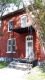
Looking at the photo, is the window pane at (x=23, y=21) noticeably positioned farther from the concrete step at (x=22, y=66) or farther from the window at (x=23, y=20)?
the concrete step at (x=22, y=66)

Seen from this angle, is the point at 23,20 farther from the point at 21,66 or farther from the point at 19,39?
the point at 21,66

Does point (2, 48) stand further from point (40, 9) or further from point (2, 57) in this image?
point (40, 9)

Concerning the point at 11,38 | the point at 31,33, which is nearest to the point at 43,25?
the point at 31,33

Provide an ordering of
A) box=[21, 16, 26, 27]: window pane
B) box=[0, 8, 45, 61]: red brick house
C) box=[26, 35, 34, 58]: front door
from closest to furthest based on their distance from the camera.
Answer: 1. box=[0, 8, 45, 61]: red brick house
2. box=[26, 35, 34, 58]: front door
3. box=[21, 16, 26, 27]: window pane

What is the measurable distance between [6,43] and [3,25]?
9.36 feet

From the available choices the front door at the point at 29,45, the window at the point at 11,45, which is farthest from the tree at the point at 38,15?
the window at the point at 11,45

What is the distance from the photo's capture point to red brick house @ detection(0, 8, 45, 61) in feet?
59.7

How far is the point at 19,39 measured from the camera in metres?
20.7

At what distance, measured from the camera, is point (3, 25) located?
2359 centimetres

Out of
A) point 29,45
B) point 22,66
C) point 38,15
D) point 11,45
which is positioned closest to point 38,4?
point 38,15

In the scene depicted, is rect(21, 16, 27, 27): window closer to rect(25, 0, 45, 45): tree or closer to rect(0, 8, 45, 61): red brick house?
rect(0, 8, 45, 61): red brick house

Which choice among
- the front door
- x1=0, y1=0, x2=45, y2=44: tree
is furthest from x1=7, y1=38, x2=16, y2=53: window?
x1=0, y1=0, x2=45, y2=44: tree

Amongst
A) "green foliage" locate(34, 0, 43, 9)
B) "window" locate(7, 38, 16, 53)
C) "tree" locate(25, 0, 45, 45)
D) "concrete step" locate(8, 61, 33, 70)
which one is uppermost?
"green foliage" locate(34, 0, 43, 9)

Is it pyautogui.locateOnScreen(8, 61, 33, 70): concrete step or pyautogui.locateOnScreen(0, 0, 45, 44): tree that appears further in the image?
pyautogui.locateOnScreen(8, 61, 33, 70): concrete step
